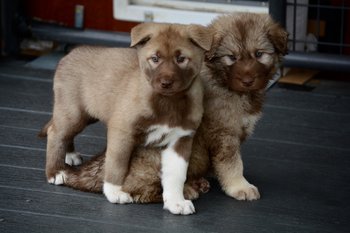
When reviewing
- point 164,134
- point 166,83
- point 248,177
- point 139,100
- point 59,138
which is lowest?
point 248,177

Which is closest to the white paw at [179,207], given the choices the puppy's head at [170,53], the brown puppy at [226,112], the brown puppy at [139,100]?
the brown puppy at [139,100]

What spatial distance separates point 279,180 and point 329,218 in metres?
0.53

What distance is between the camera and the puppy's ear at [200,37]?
387 centimetres

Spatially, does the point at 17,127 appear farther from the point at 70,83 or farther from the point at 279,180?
the point at 279,180

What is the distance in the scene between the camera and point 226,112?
164 inches

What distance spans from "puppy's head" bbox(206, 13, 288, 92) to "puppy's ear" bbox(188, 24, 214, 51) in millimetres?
165

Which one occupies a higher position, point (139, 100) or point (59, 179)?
point (139, 100)

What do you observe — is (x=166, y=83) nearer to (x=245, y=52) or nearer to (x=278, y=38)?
(x=245, y=52)

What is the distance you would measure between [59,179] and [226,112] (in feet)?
2.89

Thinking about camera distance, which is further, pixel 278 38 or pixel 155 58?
pixel 278 38

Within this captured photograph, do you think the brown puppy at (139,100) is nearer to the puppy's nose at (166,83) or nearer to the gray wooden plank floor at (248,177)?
the puppy's nose at (166,83)

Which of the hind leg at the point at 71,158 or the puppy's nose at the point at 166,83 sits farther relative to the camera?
the hind leg at the point at 71,158

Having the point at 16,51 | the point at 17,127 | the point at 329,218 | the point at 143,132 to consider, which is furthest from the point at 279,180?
the point at 16,51

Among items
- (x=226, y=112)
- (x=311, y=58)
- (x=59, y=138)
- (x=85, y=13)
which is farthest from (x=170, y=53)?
(x=85, y=13)
